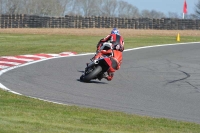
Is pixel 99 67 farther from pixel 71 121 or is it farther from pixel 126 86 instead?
pixel 71 121

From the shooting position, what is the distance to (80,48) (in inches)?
941

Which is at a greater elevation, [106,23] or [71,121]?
[106,23]

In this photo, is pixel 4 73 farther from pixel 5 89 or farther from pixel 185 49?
pixel 185 49

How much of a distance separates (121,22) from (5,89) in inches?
1567

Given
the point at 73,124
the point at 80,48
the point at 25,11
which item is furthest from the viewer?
the point at 25,11

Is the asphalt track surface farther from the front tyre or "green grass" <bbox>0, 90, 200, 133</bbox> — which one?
"green grass" <bbox>0, 90, 200, 133</bbox>

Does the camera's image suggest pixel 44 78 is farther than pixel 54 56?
No

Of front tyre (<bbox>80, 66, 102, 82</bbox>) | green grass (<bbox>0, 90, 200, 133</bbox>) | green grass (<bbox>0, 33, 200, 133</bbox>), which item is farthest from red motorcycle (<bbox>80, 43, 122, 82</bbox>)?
green grass (<bbox>0, 90, 200, 133</bbox>)

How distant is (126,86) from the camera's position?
42.4ft

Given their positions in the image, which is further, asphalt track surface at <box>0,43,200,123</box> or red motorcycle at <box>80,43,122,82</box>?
red motorcycle at <box>80,43,122,82</box>

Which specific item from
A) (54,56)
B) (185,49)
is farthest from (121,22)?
(54,56)

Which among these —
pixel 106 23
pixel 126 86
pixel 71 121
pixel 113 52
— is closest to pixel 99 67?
pixel 113 52

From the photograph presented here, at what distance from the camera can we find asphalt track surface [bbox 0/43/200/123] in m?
10.0

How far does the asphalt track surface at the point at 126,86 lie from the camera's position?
396 inches
